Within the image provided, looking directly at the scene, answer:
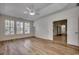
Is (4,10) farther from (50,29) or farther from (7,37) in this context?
(50,29)

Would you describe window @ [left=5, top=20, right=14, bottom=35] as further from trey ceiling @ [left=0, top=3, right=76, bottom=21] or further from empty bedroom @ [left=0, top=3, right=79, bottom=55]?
trey ceiling @ [left=0, top=3, right=76, bottom=21]

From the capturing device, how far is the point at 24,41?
73.4 inches

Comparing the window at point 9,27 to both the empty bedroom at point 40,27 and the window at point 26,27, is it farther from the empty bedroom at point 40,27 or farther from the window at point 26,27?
the window at point 26,27

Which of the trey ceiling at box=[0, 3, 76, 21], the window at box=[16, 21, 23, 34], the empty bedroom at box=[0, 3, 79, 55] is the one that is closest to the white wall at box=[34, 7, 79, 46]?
the empty bedroom at box=[0, 3, 79, 55]

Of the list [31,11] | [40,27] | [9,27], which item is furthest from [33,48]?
[31,11]

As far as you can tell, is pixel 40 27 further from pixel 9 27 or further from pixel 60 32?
pixel 9 27

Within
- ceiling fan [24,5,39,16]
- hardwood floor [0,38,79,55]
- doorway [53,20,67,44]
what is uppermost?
ceiling fan [24,5,39,16]

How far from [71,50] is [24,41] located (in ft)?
3.10

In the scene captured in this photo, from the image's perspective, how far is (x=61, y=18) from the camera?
1839 millimetres

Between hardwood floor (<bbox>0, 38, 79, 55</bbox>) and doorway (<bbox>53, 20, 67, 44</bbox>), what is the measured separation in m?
0.10

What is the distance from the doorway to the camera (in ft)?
6.01

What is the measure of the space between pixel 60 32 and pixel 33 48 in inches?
25.0

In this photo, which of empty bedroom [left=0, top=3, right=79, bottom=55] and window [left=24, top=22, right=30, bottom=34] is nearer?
empty bedroom [left=0, top=3, right=79, bottom=55]

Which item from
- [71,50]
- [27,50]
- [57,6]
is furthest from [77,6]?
[27,50]
